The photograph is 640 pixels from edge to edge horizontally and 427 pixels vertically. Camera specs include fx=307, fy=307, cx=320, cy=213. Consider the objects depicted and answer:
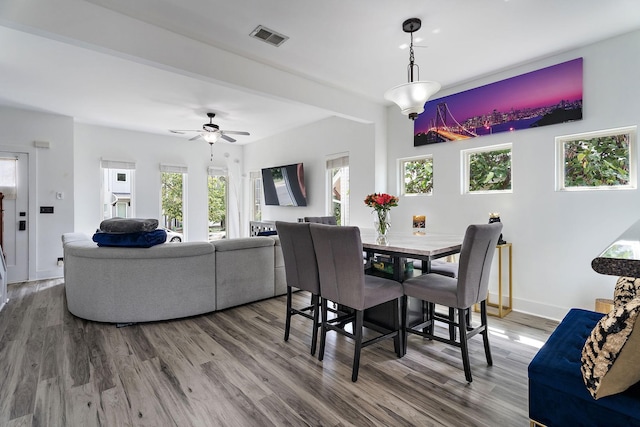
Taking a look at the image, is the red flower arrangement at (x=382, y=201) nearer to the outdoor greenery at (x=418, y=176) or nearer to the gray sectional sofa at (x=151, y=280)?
the gray sectional sofa at (x=151, y=280)

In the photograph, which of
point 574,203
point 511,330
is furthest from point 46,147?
point 574,203

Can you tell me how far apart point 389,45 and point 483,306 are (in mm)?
2472

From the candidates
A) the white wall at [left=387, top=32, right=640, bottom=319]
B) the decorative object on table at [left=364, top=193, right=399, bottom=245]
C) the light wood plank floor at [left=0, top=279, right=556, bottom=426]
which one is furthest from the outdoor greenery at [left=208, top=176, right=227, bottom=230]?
the decorative object on table at [left=364, top=193, right=399, bottom=245]

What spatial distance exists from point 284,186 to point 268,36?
12.0 ft

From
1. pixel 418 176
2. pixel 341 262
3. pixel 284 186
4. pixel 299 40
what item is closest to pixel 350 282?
pixel 341 262

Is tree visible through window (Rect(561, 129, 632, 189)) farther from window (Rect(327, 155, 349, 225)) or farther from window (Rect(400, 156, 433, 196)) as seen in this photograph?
window (Rect(327, 155, 349, 225))

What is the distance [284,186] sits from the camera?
629 cm

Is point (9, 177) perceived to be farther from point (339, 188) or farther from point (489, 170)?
point (489, 170)

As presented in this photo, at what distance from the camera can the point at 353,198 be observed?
495cm

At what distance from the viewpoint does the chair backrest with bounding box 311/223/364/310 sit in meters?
2.03

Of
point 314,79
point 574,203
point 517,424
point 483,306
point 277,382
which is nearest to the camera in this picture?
point 517,424

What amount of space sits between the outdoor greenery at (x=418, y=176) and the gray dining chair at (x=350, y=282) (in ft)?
7.71

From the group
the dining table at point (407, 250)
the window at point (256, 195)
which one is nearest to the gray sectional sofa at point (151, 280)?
the dining table at point (407, 250)

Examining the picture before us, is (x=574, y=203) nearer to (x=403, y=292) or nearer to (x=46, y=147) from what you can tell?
(x=403, y=292)
